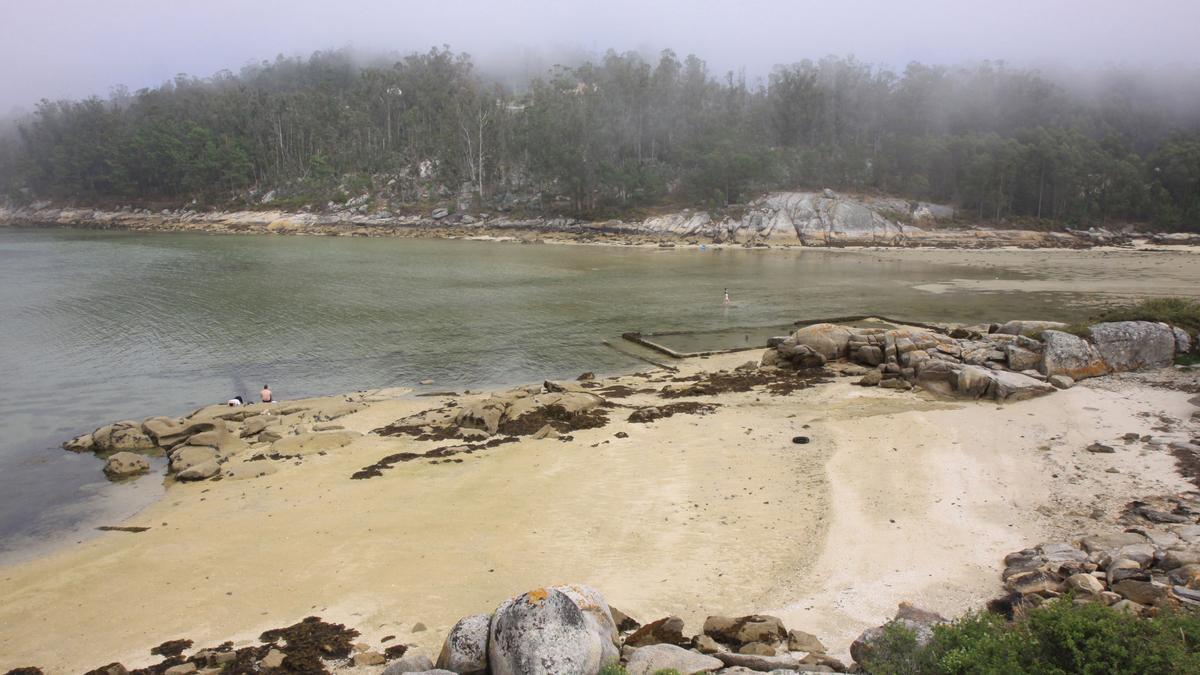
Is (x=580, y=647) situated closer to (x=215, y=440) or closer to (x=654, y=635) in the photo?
(x=654, y=635)

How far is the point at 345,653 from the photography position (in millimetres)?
9000

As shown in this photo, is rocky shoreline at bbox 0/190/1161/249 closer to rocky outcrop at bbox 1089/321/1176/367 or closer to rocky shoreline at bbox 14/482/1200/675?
rocky outcrop at bbox 1089/321/1176/367


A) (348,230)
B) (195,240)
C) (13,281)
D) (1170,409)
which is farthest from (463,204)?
(1170,409)

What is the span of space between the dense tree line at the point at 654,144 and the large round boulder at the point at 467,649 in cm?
9108

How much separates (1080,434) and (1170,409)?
11.8ft

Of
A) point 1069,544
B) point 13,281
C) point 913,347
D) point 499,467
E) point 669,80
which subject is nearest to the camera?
point 1069,544

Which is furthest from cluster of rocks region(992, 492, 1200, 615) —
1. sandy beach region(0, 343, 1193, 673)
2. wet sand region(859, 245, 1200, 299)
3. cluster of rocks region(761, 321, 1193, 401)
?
wet sand region(859, 245, 1200, 299)

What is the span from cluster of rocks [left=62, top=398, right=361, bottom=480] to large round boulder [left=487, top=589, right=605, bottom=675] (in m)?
11.7

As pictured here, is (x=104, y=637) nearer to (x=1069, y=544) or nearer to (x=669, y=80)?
(x=1069, y=544)

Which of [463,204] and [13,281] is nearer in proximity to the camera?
[13,281]

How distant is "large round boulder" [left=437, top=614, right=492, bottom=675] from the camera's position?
7594 mm

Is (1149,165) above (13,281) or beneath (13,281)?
above

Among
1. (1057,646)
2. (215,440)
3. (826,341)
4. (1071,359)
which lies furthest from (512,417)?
(1071,359)

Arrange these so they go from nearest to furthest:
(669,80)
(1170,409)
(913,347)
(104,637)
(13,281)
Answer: (104,637) < (1170,409) < (913,347) < (13,281) < (669,80)
